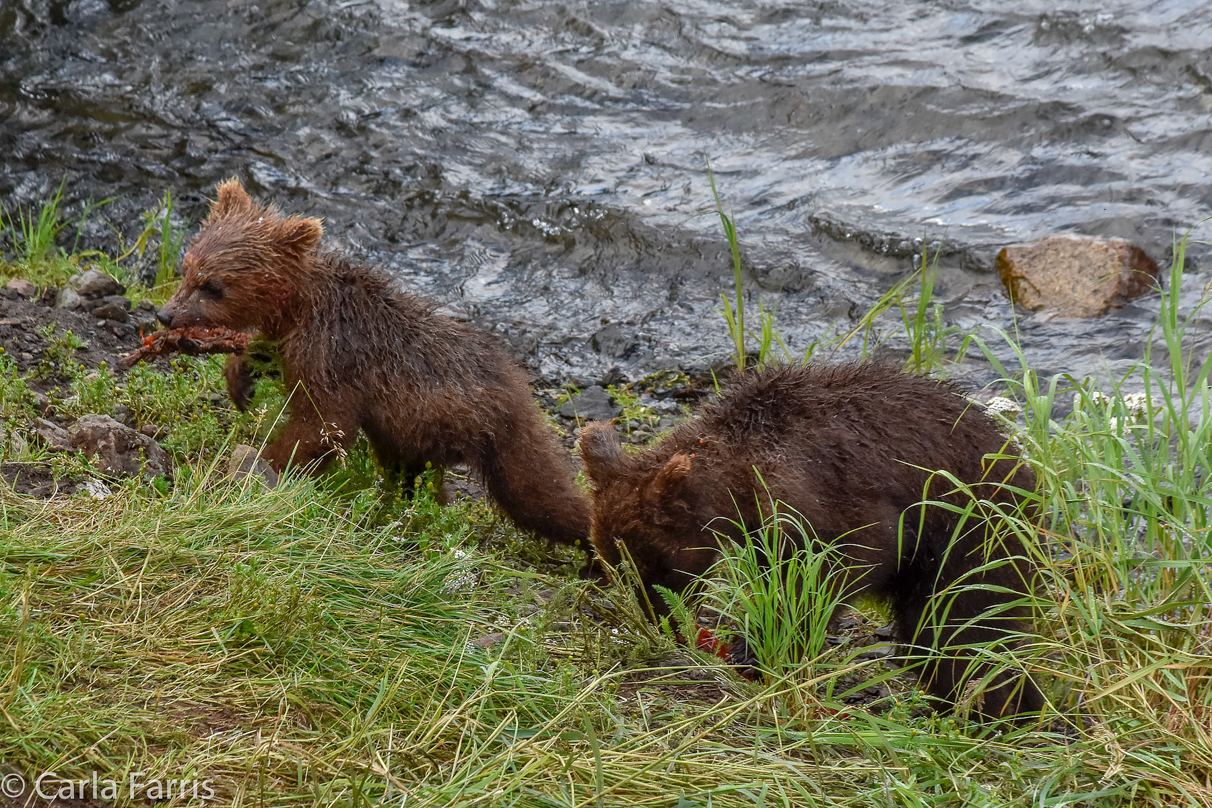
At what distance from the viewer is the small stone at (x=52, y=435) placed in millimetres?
4773

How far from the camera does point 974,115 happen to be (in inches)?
376

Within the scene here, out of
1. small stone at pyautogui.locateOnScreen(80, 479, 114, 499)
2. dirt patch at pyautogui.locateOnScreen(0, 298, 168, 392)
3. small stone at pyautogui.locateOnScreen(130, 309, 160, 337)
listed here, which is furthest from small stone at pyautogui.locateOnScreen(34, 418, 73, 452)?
small stone at pyautogui.locateOnScreen(130, 309, 160, 337)

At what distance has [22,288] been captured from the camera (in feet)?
21.7

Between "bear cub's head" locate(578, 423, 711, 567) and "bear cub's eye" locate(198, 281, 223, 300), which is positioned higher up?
"bear cub's eye" locate(198, 281, 223, 300)

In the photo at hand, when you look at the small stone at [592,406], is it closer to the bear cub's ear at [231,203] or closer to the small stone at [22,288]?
the bear cub's ear at [231,203]

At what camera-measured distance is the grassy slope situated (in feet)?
9.66

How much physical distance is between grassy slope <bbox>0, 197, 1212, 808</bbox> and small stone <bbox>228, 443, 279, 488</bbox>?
19 cm

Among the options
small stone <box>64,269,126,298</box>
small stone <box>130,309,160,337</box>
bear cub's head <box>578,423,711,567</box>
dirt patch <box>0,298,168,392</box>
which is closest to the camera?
bear cub's head <box>578,423,711,567</box>

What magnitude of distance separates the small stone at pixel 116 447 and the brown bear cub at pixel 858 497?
1869mm

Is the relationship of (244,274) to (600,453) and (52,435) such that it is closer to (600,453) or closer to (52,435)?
(52,435)

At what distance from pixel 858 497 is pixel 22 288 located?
4899mm

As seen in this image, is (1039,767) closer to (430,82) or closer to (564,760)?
(564,760)

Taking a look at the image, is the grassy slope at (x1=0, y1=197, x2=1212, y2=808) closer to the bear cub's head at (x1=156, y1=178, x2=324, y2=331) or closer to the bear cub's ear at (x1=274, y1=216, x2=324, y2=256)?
the bear cub's head at (x1=156, y1=178, x2=324, y2=331)

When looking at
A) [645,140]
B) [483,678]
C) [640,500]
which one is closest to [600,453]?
[640,500]
